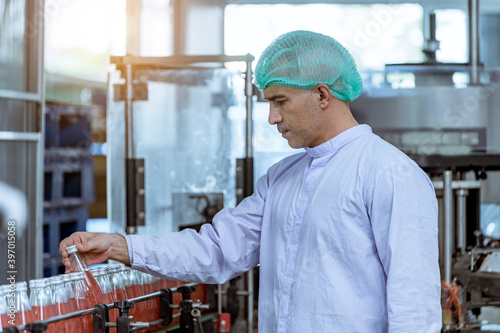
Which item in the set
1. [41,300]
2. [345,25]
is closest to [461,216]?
[41,300]

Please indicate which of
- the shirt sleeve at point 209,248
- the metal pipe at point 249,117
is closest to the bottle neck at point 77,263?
the shirt sleeve at point 209,248

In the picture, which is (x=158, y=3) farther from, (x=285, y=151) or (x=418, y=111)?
(x=418, y=111)

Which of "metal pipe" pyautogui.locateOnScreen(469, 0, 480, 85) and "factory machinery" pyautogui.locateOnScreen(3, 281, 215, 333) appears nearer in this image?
"factory machinery" pyautogui.locateOnScreen(3, 281, 215, 333)

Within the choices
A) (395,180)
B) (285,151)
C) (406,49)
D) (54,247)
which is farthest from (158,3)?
(406,49)

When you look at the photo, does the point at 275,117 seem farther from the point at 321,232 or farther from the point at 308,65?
the point at 321,232

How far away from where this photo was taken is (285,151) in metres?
3.47

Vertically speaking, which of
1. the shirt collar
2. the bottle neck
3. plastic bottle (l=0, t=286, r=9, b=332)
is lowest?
plastic bottle (l=0, t=286, r=9, b=332)

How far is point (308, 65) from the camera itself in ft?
4.76

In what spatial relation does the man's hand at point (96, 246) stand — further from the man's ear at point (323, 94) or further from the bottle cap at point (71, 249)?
the man's ear at point (323, 94)

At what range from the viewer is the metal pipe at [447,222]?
2.47 meters

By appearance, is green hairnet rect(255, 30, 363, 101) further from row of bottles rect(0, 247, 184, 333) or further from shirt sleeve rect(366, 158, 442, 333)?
row of bottles rect(0, 247, 184, 333)

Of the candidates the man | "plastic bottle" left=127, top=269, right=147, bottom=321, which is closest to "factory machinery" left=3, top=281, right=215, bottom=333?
"plastic bottle" left=127, top=269, right=147, bottom=321

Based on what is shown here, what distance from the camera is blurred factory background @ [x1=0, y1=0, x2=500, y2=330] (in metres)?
2.73

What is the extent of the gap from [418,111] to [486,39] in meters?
2.45
